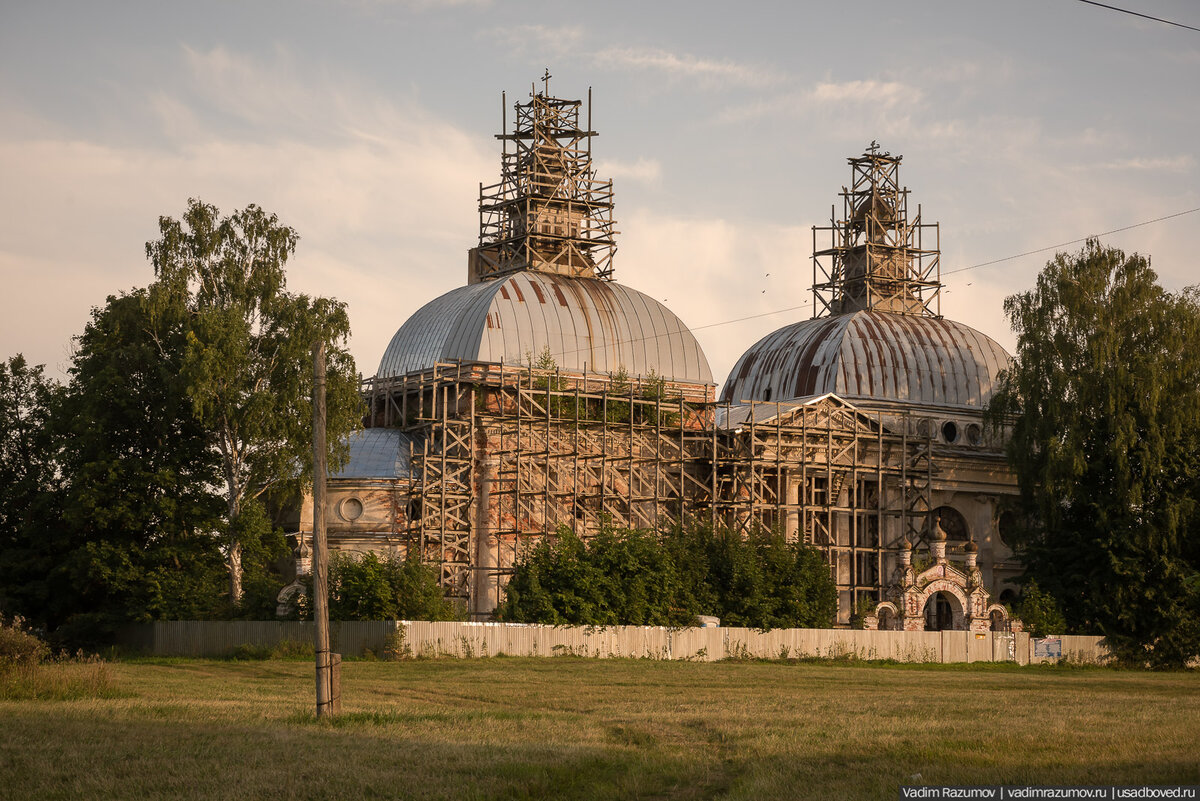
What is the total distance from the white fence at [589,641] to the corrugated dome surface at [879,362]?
17.5m

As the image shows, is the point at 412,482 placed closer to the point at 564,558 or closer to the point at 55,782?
the point at 564,558

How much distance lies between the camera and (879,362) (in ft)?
223

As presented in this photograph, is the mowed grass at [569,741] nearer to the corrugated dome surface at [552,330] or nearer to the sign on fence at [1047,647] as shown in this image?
the sign on fence at [1047,647]

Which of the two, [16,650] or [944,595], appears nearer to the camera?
[16,650]

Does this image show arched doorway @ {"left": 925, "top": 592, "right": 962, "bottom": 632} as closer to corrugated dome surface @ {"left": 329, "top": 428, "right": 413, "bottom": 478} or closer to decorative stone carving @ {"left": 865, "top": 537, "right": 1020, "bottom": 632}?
decorative stone carving @ {"left": 865, "top": 537, "right": 1020, "bottom": 632}

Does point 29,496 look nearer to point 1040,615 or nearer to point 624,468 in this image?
point 624,468

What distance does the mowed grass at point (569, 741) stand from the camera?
1872cm

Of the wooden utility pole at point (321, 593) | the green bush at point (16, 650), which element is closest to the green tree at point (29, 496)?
the green bush at point (16, 650)

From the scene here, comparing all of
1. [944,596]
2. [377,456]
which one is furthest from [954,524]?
[377,456]

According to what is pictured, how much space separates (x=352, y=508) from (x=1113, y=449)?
2669 cm

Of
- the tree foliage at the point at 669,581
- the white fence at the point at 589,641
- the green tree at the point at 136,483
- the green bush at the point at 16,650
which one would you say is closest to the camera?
the green bush at the point at 16,650

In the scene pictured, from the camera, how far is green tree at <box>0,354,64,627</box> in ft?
162

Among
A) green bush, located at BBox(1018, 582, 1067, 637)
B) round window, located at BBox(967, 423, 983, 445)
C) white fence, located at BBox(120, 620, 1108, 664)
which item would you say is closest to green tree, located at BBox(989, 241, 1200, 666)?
green bush, located at BBox(1018, 582, 1067, 637)

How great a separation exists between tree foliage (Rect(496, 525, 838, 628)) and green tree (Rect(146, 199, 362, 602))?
25.6 feet
